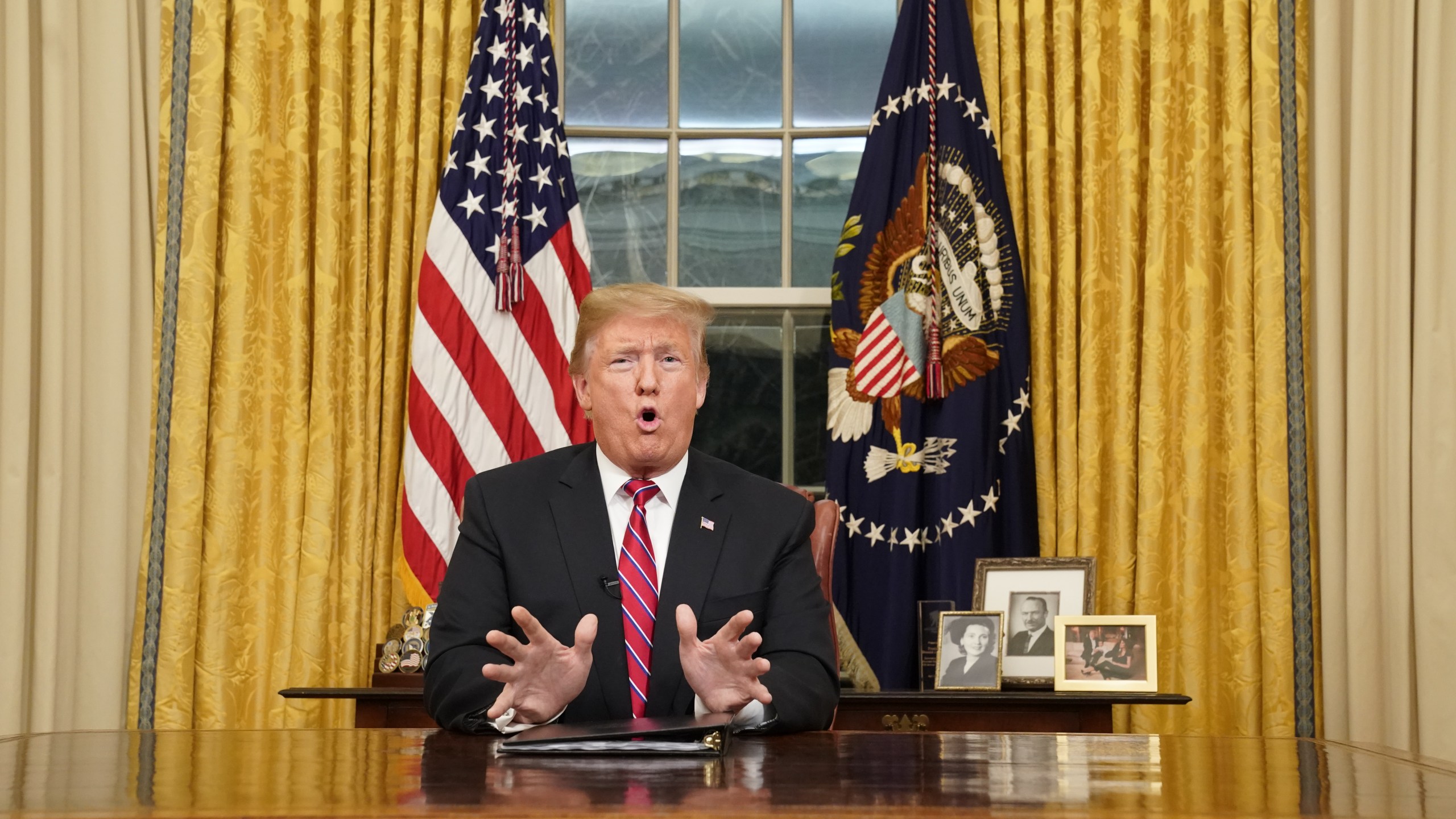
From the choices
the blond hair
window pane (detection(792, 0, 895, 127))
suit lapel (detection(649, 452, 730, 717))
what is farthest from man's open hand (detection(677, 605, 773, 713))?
window pane (detection(792, 0, 895, 127))

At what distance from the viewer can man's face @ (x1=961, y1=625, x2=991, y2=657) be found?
2.99 meters

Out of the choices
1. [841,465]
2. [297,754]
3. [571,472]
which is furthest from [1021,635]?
[297,754]

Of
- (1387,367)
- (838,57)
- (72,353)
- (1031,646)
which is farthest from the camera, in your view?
(838,57)

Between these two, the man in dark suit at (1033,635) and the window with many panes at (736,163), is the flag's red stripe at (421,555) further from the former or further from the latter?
the man in dark suit at (1033,635)

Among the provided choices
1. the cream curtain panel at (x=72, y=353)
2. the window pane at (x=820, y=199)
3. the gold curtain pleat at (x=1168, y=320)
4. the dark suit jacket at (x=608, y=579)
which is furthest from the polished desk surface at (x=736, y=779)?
the window pane at (x=820, y=199)

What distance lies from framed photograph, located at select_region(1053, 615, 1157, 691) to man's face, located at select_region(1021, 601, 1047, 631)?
0.29 ft

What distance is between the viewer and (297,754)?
1.39 meters

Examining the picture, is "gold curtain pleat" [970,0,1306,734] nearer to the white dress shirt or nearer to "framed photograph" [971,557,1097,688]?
"framed photograph" [971,557,1097,688]

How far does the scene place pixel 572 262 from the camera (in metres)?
3.50

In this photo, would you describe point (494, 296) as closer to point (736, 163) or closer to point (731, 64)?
point (736, 163)

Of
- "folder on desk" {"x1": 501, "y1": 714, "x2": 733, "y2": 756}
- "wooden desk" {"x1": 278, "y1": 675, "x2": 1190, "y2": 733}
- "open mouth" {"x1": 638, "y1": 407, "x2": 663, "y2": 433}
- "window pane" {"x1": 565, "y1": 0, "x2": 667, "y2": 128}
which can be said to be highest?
"window pane" {"x1": 565, "y1": 0, "x2": 667, "y2": 128}

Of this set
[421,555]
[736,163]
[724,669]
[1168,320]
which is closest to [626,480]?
[724,669]

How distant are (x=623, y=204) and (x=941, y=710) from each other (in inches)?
68.3

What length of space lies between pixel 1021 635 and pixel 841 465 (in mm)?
630
